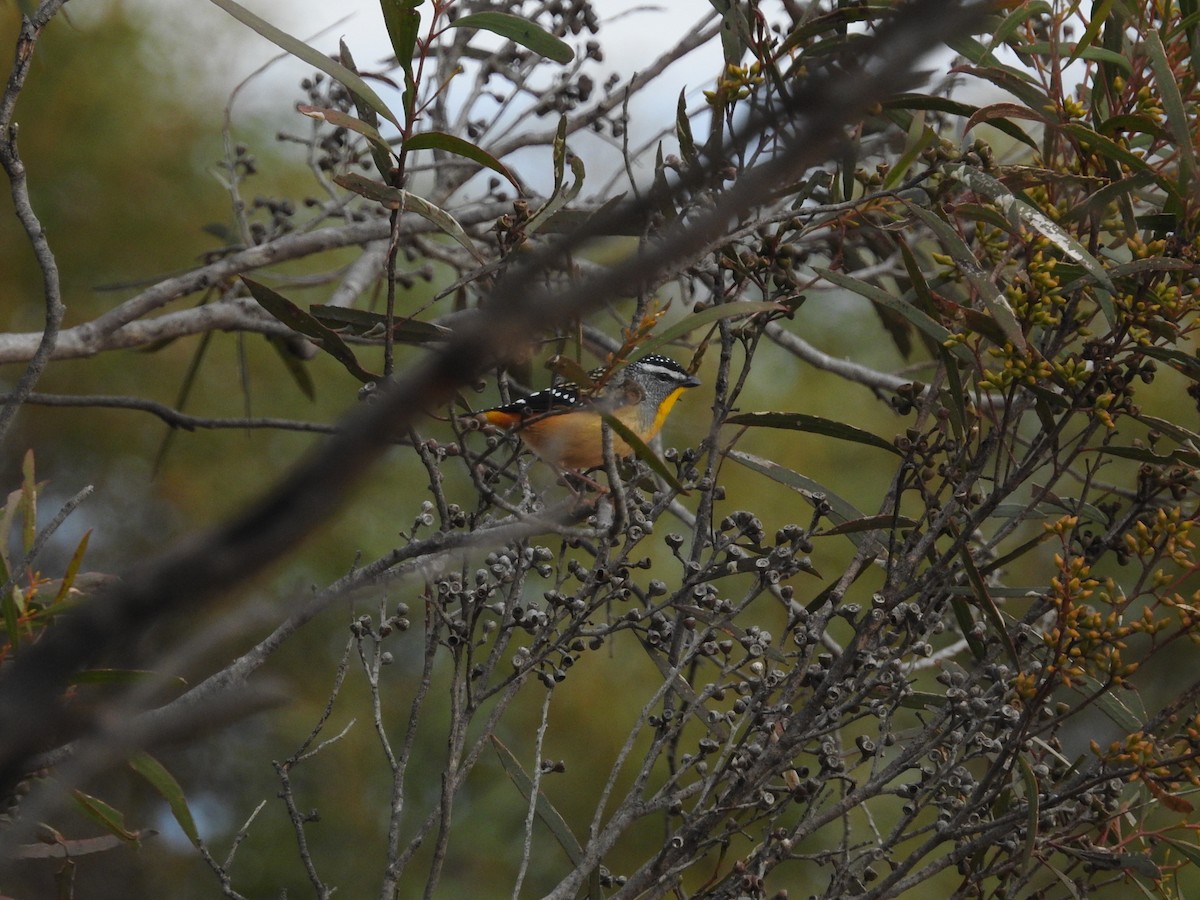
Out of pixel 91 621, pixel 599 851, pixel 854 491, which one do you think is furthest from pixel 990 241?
pixel 854 491

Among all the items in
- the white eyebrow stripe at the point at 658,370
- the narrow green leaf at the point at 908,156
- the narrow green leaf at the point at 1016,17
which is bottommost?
the narrow green leaf at the point at 908,156

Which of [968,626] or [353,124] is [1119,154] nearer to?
[968,626]

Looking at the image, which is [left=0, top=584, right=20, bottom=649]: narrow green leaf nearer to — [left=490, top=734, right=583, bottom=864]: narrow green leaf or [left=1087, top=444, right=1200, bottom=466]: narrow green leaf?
[left=490, top=734, right=583, bottom=864]: narrow green leaf

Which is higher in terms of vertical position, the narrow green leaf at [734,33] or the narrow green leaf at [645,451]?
the narrow green leaf at [734,33]

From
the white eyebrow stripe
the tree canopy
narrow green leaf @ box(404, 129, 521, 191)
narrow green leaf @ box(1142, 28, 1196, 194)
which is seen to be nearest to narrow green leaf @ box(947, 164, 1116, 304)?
the tree canopy

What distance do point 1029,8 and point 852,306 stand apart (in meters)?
3.60

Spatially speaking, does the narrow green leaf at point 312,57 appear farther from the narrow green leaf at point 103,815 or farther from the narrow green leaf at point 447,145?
the narrow green leaf at point 103,815

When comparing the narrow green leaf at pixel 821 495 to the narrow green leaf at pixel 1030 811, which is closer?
the narrow green leaf at pixel 1030 811

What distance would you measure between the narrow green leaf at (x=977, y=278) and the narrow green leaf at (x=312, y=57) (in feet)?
2.10

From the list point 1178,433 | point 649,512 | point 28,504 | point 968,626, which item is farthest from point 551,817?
point 1178,433

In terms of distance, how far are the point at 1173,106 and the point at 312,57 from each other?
102 cm

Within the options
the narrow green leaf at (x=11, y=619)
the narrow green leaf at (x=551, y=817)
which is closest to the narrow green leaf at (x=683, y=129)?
the narrow green leaf at (x=551, y=817)

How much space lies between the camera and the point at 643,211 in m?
0.33

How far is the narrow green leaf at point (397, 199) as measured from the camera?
1288mm
